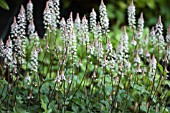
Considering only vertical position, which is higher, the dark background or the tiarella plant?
the dark background

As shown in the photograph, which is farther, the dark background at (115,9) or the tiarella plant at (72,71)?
the dark background at (115,9)

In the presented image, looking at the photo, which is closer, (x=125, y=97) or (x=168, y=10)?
(x=125, y=97)

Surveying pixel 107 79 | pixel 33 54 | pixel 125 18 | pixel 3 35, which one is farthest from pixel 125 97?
pixel 125 18

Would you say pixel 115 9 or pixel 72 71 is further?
pixel 115 9

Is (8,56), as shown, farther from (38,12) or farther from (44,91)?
(38,12)

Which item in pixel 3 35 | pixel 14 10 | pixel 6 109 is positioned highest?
pixel 14 10

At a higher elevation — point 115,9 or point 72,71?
point 115,9

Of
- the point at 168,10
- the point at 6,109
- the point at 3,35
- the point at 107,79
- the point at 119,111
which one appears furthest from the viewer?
the point at 168,10

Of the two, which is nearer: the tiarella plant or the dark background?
the tiarella plant

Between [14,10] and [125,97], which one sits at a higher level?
[14,10]

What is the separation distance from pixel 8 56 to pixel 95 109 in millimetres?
763

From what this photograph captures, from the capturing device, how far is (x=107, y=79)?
3.79 m

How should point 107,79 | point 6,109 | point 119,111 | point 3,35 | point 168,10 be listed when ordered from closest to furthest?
point 6,109, point 119,111, point 107,79, point 3,35, point 168,10

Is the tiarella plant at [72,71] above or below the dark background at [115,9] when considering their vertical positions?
below
